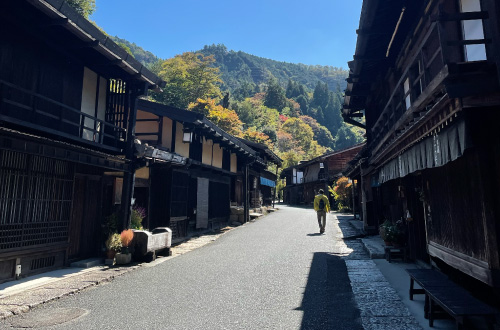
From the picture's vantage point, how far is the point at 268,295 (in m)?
6.28

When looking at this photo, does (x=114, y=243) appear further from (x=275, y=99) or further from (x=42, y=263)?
(x=275, y=99)

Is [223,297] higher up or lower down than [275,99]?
lower down

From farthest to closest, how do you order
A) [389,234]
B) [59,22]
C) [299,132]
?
[299,132], [389,234], [59,22]

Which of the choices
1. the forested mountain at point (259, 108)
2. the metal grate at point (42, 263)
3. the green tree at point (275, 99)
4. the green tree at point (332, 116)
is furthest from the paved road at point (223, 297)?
the green tree at point (332, 116)

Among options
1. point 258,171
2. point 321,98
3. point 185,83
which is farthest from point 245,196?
point 321,98

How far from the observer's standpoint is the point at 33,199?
790cm

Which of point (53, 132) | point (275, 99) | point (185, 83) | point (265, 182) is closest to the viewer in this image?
point (53, 132)

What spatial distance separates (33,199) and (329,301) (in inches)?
298

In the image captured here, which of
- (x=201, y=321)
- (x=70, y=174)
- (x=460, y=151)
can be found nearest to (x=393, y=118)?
(x=460, y=151)

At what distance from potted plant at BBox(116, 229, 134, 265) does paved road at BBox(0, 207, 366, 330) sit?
39.4 inches

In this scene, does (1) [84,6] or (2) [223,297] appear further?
(1) [84,6]

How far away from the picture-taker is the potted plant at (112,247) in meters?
9.39

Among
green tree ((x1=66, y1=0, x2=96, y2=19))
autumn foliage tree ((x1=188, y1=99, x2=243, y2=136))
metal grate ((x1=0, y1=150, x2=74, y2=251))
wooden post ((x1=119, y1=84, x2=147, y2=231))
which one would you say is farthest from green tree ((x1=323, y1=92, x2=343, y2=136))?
metal grate ((x1=0, y1=150, x2=74, y2=251))

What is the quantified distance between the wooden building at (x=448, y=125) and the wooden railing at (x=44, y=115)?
7.65m
